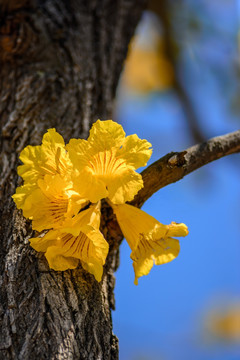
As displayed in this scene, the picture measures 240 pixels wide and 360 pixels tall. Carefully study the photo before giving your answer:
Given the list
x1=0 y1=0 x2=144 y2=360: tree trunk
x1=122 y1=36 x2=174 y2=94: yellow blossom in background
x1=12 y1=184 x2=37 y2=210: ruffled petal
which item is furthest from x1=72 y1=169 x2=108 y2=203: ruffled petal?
x1=122 y1=36 x2=174 y2=94: yellow blossom in background

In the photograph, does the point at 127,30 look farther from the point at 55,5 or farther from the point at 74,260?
the point at 74,260

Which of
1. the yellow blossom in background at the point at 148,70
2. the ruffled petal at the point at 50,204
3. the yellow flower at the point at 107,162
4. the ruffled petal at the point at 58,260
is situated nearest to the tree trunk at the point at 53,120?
the ruffled petal at the point at 58,260

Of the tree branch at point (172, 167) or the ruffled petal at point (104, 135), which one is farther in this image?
the tree branch at point (172, 167)

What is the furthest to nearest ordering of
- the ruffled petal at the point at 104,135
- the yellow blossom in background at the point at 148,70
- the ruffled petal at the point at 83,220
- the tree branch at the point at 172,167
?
1. the yellow blossom in background at the point at 148,70
2. the tree branch at the point at 172,167
3. the ruffled petal at the point at 104,135
4. the ruffled petal at the point at 83,220

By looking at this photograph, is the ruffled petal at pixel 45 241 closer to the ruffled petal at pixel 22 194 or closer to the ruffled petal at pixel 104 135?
the ruffled petal at pixel 22 194

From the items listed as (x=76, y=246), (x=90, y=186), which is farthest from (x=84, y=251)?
(x=90, y=186)

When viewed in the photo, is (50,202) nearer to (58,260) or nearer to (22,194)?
(22,194)

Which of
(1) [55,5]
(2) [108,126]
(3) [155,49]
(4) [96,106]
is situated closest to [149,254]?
(2) [108,126]
